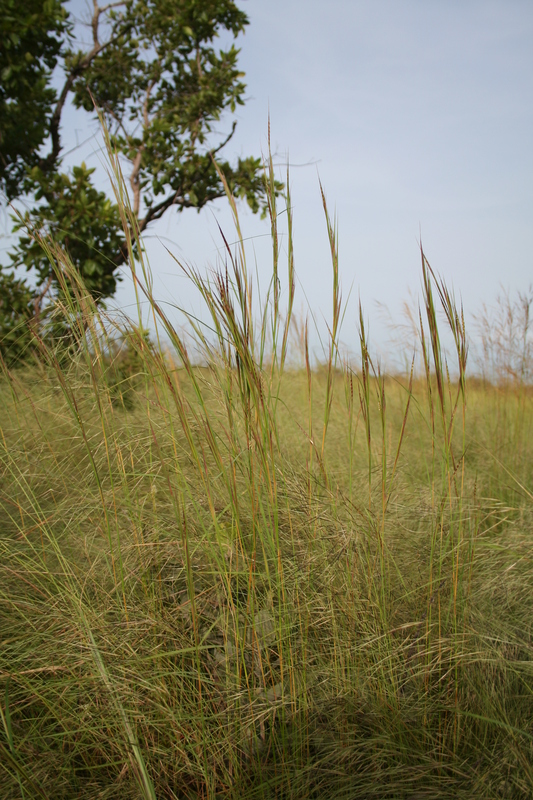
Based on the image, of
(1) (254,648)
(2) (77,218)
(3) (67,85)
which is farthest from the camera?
(3) (67,85)

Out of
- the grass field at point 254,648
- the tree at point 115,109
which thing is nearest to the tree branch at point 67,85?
the tree at point 115,109

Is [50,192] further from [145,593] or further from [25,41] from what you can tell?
[145,593]

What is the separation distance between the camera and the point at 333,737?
1.06 m

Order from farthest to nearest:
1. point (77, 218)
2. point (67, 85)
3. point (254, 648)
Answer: point (67, 85)
point (77, 218)
point (254, 648)

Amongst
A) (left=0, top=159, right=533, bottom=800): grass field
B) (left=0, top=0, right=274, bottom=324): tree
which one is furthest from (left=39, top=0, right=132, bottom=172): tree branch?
(left=0, top=159, right=533, bottom=800): grass field

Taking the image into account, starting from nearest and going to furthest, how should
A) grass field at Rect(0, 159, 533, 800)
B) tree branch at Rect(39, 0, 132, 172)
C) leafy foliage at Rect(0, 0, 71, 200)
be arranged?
1. grass field at Rect(0, 159, 533, 800)
2. leafy foliage at Rect(0, 0, 71, 200)
3. tree branch at Rect(39, 0, 132, 172)

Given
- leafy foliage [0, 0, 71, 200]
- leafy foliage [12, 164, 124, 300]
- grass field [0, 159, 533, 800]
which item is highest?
leafy foliage [0, 0, 71, 200]

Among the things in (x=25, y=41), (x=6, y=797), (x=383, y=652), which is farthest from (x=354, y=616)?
(x=25, y=41)

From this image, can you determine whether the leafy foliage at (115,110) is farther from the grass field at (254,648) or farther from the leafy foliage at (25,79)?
the grass field at (254,648)

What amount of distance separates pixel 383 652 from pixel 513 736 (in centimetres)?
28

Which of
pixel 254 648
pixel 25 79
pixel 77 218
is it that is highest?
pixel 25 79

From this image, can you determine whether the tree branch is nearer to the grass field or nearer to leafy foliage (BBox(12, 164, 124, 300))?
leafy foliage (BBox(12, 164, 124, 300))

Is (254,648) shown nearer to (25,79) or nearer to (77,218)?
(77,218)

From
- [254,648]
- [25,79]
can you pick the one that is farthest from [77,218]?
[254,648]
